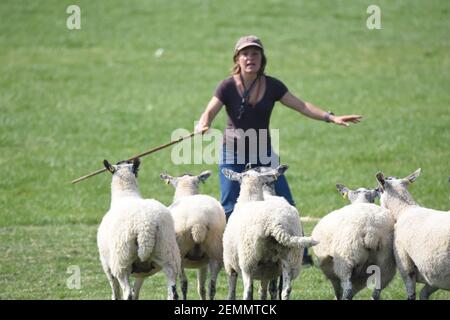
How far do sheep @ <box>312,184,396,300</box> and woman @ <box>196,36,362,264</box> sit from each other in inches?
56.5

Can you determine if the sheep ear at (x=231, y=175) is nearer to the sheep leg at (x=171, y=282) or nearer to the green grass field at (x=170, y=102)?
the sheep leg at (x=171, y=282)

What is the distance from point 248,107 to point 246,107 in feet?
0.08

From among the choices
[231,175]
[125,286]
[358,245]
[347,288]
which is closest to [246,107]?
[231,175]

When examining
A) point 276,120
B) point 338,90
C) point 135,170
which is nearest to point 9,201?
point 135,170

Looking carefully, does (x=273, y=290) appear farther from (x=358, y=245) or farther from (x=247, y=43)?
(x=247, y=43)

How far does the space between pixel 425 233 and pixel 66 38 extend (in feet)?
90.2

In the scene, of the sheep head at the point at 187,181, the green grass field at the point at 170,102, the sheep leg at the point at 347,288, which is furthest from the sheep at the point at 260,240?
the green grass field at the point at 170,102

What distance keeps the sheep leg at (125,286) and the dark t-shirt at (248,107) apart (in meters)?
2.24

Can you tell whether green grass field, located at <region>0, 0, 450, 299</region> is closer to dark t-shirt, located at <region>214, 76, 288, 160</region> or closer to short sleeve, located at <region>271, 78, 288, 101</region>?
dark t-shirt, located at <region>214, 76, 288, 160</region>

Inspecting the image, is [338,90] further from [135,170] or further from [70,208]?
[135,170]

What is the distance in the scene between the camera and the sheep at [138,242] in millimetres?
9891

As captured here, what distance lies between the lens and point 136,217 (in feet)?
32.6
